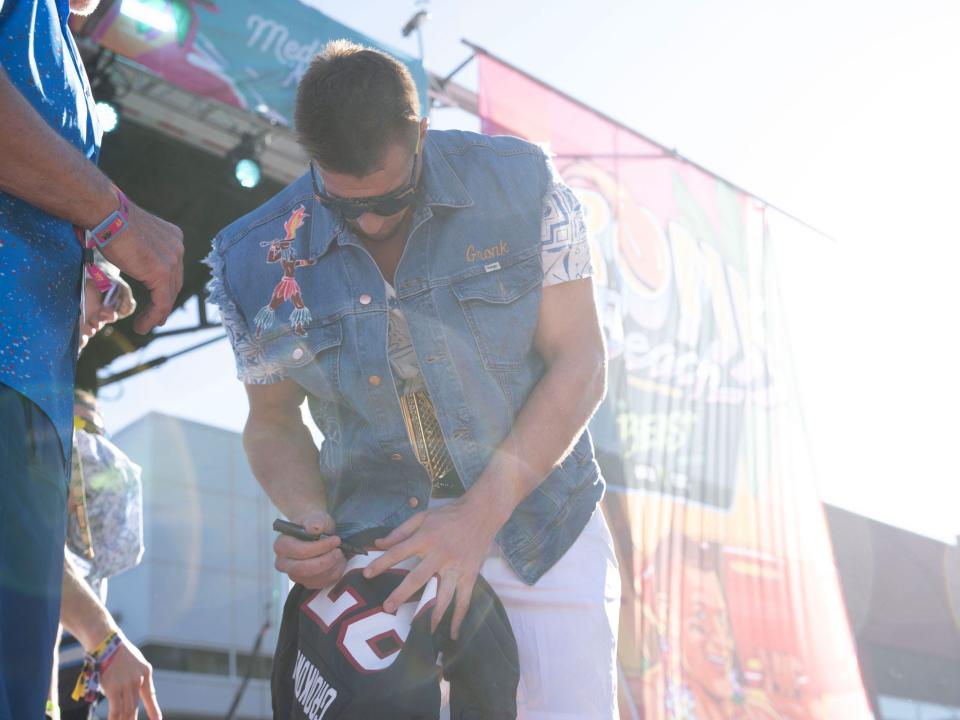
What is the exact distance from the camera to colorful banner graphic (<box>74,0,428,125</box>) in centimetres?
648

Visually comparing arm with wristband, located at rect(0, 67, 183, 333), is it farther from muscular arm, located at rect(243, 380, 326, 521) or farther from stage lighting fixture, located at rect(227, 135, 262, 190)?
stage lighting fixture, located at rect(227, 135, 262, 190)

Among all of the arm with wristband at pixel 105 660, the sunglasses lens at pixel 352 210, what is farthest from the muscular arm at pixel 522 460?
the arm with wristband at pixel 105 660

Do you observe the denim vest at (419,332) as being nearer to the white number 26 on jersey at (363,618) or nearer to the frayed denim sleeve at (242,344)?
the frayed denim sleeve at (242,344)

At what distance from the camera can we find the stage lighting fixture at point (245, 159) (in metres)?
8.16

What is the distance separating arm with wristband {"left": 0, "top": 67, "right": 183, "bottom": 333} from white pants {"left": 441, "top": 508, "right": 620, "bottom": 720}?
0.90 meters

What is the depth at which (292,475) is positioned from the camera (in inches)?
81.4

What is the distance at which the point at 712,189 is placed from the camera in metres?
8.98

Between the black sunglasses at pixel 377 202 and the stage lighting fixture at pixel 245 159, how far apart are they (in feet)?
21.3

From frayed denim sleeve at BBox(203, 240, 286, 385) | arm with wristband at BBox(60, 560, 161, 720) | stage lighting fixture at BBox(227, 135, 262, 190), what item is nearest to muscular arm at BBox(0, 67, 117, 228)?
frayed denim sleeve at BBox(203, 240, 286, 385)

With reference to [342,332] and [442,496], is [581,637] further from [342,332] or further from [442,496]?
[342,332]

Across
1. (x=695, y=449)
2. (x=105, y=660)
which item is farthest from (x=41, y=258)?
(x=695, y=449)

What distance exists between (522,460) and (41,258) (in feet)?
3.13

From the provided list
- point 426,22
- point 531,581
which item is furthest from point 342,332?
point 426,22

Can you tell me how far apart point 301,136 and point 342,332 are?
A: 0.41m
